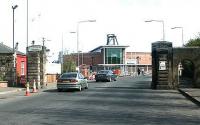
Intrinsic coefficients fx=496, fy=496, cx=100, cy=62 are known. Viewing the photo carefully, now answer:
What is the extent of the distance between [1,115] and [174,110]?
23.5 ft

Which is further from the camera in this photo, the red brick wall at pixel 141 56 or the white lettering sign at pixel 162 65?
the red brick wall at pixel 141 56

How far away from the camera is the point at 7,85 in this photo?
4512cm

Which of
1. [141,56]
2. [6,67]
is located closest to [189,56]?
[6,67]

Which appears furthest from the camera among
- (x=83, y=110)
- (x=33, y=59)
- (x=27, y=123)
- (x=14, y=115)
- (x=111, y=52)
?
(x=111, y=52)

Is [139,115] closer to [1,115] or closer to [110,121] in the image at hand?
[110,121]

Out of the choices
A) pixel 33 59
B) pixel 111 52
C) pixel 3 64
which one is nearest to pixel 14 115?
pixel 33 59

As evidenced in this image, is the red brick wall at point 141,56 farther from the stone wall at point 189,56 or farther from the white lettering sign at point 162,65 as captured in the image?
the white lettering sign at point 162,65

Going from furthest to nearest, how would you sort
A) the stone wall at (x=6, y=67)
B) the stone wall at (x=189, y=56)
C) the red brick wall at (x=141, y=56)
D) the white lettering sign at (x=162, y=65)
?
the red brick wall at (x=141, y=56) < the stone wall at (x=6, y=67) < the stone wall at (x=189, y=56) < the white lettering sign at (x=162, y=65)

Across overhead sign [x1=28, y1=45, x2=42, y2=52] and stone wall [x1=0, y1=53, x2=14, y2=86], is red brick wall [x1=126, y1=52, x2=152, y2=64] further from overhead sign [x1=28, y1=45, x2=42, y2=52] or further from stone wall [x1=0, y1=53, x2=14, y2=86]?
overhead sign [x1=28, y1=45, x2=42, y2=52]

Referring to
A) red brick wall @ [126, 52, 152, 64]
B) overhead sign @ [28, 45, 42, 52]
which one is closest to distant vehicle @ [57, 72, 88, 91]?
overhead sign @ [28, 45, 42, 52]

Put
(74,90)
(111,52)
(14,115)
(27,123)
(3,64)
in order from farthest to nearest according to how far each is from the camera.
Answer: (111,52), (3,64), (74,90), (14,115), (27,123)

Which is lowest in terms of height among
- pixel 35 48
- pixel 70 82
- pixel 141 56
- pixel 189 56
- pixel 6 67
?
pixel 70 82

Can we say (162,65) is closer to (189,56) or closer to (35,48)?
(189,56)

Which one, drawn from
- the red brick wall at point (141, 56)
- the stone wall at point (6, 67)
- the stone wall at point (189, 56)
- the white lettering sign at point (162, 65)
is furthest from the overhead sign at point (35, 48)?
the red brick wall at point (141, 56)
